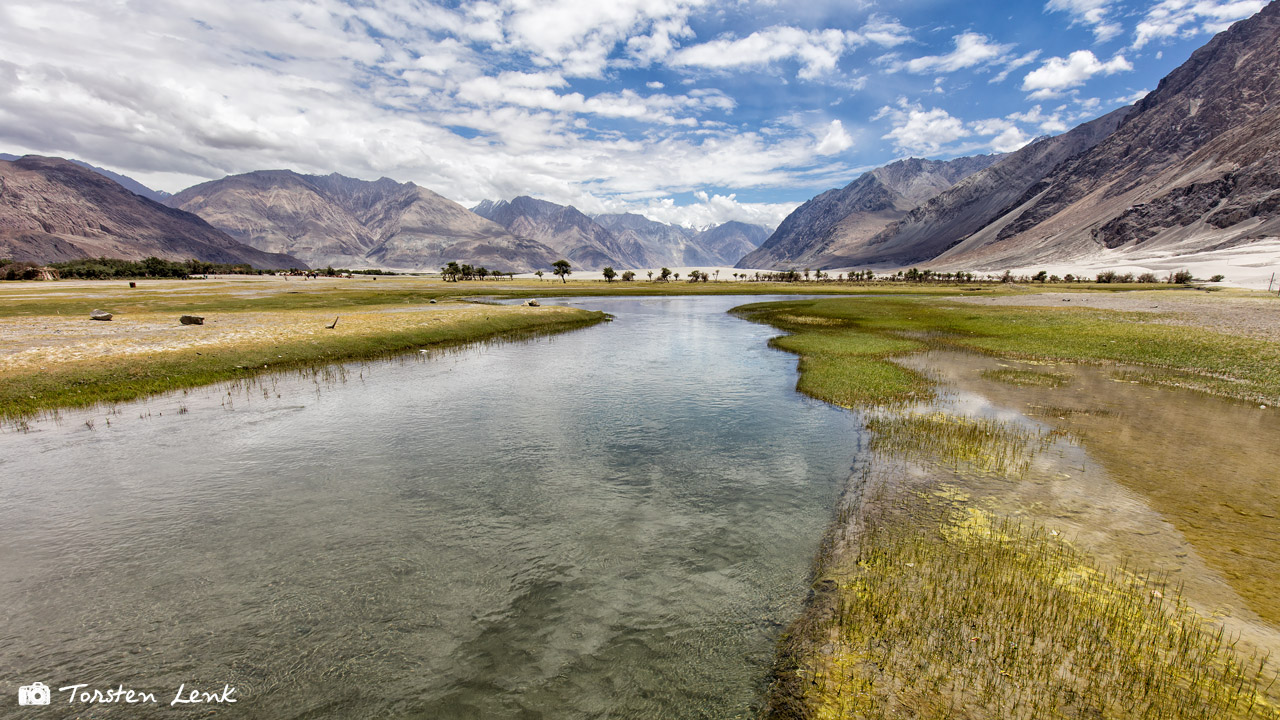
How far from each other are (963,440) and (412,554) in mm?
23171

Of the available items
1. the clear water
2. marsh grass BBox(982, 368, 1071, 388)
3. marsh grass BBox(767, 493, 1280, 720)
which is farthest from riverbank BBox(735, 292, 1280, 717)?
the clear water

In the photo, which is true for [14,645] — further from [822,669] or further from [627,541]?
[822,669]

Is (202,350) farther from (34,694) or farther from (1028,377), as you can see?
(1028,377)

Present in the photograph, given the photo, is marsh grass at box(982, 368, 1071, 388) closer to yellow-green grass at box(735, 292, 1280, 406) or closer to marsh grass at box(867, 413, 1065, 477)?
yellow-green grass at box(735, 292, 1280, 406)

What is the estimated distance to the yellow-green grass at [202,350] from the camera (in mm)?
28375

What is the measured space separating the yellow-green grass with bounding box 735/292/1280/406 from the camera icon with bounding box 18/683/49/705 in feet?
102

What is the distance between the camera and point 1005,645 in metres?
10.0

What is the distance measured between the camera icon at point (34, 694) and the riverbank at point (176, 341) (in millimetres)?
25250

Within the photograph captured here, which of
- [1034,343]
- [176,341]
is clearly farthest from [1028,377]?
[176,341]

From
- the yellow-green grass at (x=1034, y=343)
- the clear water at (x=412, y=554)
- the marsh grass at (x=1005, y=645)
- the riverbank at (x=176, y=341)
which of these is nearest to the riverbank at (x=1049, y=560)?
the marsh grass at (x=1005, y=645)

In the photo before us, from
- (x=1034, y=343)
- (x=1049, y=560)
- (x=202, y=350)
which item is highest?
(x=202, y=350)

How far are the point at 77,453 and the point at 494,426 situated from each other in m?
17.0

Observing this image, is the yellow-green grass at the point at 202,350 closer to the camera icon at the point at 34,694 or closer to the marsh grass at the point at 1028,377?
the camera icon at the point at 34,694

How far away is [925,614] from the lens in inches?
437
